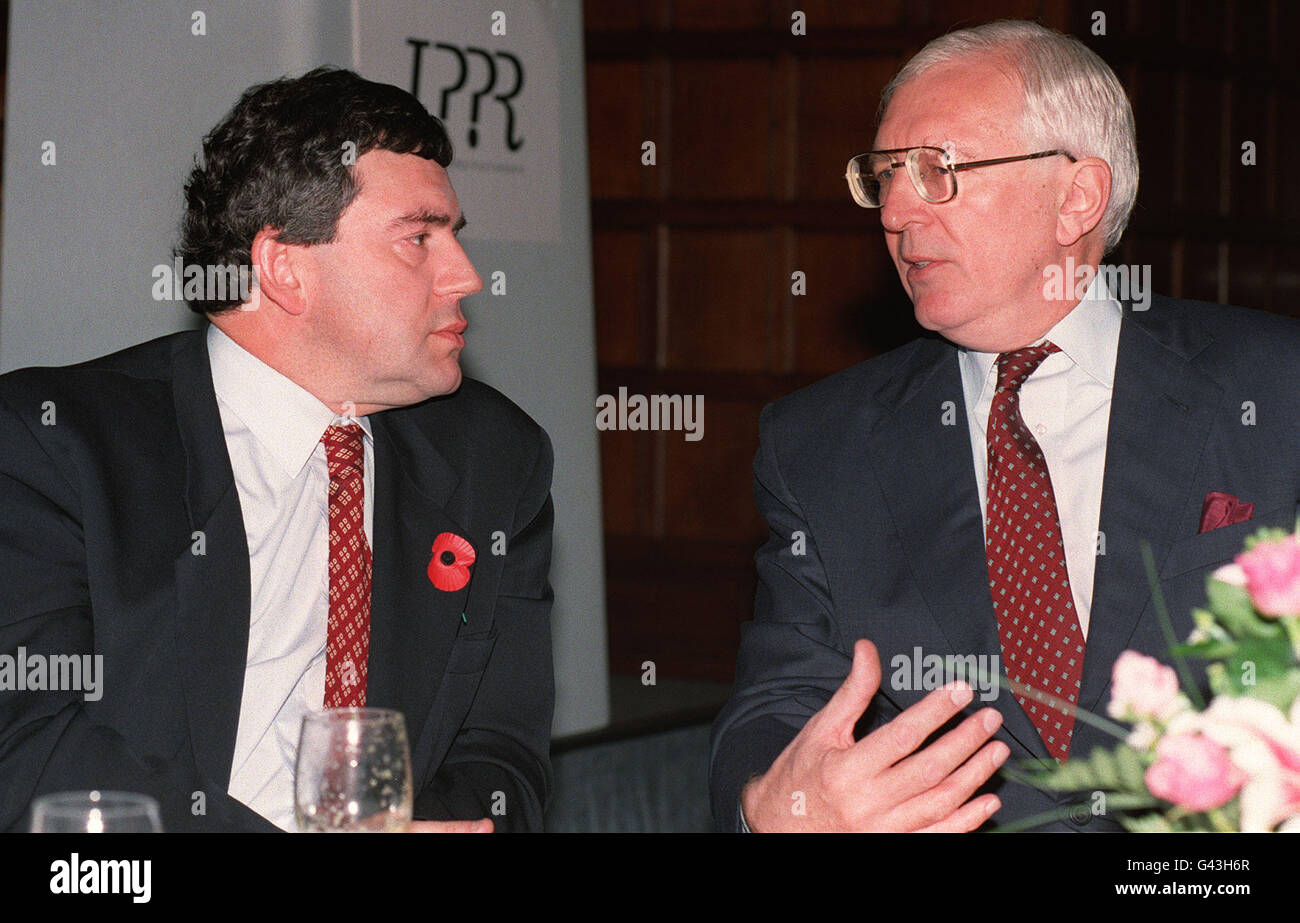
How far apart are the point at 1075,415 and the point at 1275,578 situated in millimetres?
1191

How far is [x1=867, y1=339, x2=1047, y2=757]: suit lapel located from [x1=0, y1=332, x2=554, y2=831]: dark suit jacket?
571 millimetres

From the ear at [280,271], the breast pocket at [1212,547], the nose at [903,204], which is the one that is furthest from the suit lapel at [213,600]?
the breast pocket at [1212,547]

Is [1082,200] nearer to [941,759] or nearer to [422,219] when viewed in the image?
[422,219]

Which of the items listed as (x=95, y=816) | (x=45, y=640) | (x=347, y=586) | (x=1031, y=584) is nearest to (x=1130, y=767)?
(x=95, y=816)

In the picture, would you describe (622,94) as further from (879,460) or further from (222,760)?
(222,760)

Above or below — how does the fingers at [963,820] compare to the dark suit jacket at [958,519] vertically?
below

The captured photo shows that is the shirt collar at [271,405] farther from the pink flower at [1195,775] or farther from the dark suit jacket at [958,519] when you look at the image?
the pink flower at [1195,775]

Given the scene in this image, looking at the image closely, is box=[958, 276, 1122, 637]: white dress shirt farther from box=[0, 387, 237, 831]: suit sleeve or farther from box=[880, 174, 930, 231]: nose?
box=[0, 387, 237, 831]: suit sleeve

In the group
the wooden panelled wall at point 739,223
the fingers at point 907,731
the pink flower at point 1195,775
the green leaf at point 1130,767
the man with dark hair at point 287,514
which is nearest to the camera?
the pink flower at point 1195,775

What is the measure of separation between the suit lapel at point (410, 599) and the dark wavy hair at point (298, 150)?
0.34m

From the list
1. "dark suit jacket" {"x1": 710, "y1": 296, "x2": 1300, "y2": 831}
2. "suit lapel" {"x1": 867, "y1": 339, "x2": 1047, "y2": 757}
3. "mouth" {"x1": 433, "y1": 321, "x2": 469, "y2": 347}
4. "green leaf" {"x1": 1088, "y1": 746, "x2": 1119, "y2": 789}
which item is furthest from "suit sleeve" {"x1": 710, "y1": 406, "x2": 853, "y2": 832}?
"green leaf" {"x1": 1088, "y1": 746, "x2": 1119, "y2": 789}

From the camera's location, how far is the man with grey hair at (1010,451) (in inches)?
83.8

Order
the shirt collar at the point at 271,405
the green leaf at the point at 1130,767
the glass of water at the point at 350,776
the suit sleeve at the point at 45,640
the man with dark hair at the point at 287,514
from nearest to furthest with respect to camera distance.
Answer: the green leaf at the point at 1130,767 < the glass of water at the point at 350,776 < the suit sleeve at the point at 45,640 < the man with dark hair at the point at 287,514 < the shirt collar at the point at 271,405
